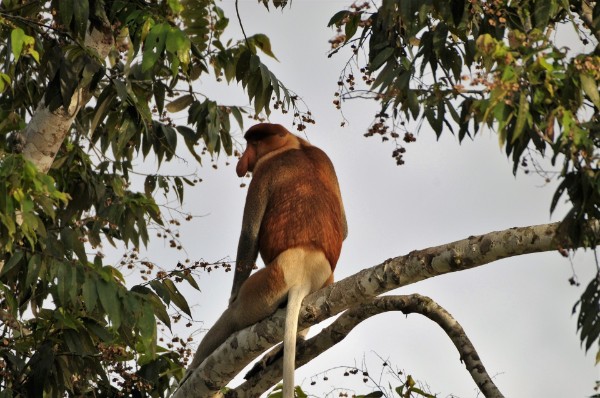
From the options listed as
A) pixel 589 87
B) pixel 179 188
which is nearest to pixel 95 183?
pixel 179 188

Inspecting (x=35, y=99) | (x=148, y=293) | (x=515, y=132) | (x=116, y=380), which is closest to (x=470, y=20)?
(x=515, y=132)

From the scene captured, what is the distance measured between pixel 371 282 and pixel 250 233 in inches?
40.1

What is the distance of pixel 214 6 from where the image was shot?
4.93 m

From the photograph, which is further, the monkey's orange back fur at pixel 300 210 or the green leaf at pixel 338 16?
the monkey's orange back fur at pixel 300 210

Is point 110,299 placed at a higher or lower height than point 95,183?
lower

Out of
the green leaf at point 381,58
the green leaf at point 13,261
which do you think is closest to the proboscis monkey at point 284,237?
the green leaf at point 13,261

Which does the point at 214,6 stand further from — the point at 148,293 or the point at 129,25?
the point at 148,293

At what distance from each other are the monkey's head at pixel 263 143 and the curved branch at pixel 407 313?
→ 108 centimetres

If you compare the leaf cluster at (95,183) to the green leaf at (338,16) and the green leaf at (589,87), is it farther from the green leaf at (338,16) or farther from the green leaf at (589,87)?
the green leaf at (589,87)

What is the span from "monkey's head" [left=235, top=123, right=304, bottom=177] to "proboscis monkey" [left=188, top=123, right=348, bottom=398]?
0.39 feet

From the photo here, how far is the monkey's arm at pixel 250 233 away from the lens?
4.49 metres

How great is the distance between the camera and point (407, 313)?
384 cm

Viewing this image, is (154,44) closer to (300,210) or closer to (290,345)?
(300,210)

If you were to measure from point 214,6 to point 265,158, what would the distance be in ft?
2.32
